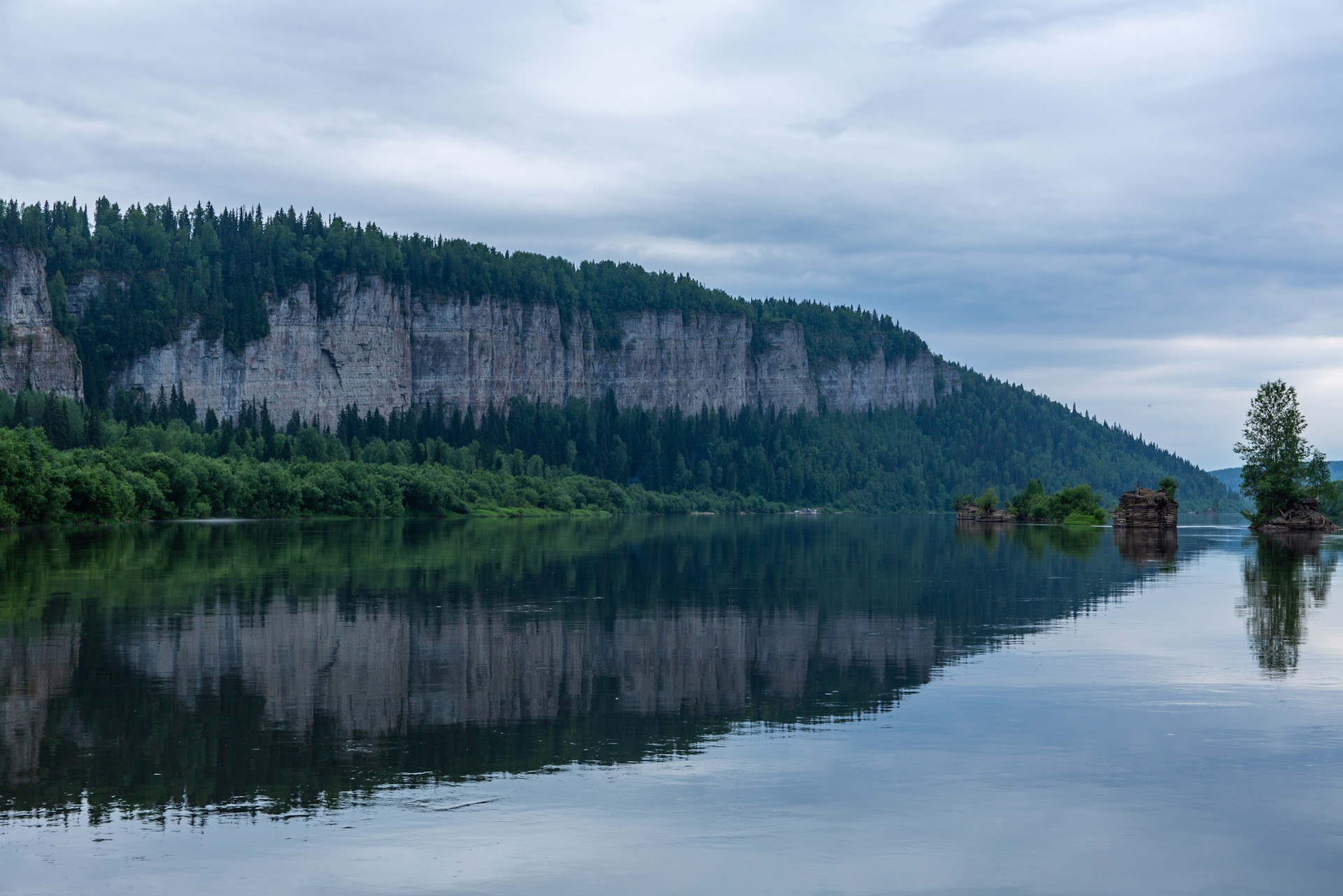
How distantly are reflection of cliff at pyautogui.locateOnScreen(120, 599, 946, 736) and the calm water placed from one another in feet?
0.42

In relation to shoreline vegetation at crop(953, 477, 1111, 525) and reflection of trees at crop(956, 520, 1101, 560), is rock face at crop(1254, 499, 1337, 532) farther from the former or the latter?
reflection of trees at crop(956, 520, 1101, 560)

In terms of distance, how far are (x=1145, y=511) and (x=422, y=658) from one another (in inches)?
3994

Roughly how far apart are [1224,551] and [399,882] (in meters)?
73.3

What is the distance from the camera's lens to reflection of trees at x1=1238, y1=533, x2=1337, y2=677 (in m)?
27.9

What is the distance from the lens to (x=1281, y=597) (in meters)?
41.5

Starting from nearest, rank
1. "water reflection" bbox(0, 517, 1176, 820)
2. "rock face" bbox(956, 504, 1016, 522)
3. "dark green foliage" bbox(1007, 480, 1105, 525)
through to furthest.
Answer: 1. "water reflection" bbox(0, 517, 1176, 820)
2. "dark green foliage" bbox(1007, 480, 1105, 525)
3. "rock face" bbox(956, 504, 1016, 522)

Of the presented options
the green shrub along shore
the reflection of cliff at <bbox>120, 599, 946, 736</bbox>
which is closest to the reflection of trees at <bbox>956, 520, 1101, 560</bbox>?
the reflection of cliff at <bbox>120, 599, 946, 736</bbox>

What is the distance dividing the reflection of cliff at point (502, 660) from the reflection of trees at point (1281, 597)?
292 inches

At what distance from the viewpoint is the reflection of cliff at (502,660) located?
2080 cm

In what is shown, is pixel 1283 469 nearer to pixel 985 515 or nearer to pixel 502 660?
pixel 985 515

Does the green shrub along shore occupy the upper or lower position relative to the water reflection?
upper

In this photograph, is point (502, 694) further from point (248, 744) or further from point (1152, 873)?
point (1152, 873)

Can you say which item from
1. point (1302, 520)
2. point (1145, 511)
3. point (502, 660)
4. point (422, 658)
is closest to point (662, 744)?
point (502, 660)

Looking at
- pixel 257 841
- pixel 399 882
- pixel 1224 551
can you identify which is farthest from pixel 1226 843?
pixel 1224 551
